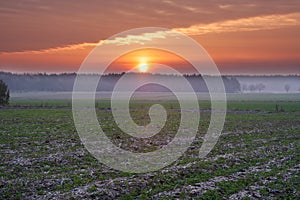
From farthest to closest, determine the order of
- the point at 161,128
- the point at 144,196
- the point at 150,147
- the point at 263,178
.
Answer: the point at 161,128, the point at 150,147, the point at 263,178, the point at 144,196

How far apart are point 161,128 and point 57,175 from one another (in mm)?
23892

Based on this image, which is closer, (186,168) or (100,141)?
(186,168)

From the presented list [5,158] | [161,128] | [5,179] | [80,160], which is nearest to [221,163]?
[80,160]

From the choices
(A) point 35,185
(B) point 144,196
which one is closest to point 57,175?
(A) point 35,185

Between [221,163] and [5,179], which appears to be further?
[221,163]

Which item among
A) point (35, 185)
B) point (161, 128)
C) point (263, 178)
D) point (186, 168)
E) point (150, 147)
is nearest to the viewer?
point (35, 185)

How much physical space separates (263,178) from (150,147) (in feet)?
40.0

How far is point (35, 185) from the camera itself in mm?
17203

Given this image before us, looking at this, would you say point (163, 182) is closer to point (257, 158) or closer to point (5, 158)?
point (257, 158)

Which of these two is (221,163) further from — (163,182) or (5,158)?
(5,158)

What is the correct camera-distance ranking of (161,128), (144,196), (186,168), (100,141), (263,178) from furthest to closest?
1. (161,128)
2. (100,141)
3. (186,168)
4. (263,178)
5. (144,196)

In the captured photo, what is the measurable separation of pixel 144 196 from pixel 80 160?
29.9 ft

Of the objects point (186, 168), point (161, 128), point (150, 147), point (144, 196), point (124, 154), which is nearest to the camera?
point (144, 196)

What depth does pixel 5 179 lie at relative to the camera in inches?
719
